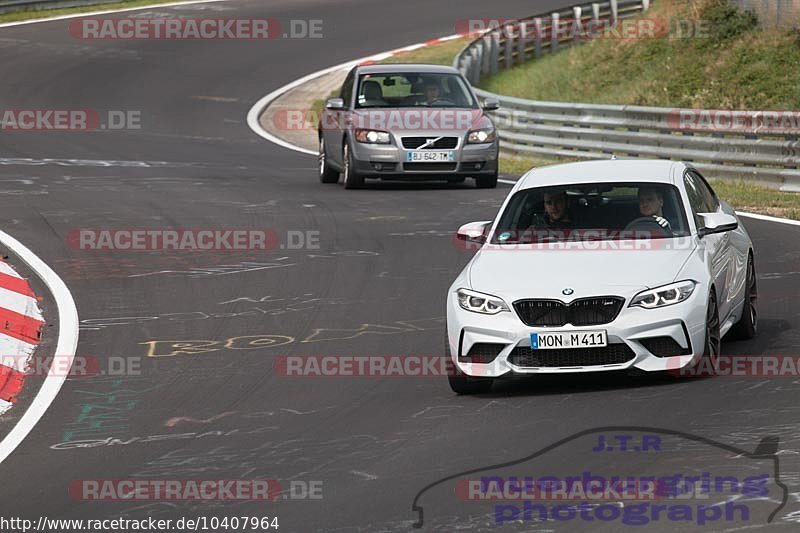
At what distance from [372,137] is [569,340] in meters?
12.7

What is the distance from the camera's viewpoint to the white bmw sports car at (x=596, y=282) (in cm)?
964

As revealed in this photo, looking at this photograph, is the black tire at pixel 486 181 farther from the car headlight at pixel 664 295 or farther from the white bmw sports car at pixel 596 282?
the car headlight at pixel 664 295

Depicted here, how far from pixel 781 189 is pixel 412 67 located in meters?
5.72

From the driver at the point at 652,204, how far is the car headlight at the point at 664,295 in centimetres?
100

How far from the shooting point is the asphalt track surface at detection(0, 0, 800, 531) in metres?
8.04

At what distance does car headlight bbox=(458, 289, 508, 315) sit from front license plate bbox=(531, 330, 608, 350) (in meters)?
0.31

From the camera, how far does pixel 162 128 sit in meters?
32.2

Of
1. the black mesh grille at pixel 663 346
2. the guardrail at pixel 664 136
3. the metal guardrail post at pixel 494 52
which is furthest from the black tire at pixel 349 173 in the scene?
the metal guardrail post at pixel 494 52

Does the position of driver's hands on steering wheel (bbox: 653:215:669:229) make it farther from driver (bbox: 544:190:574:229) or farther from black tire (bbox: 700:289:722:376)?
black tire (bbox: 700:289:722:376)

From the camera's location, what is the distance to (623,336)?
9570mm

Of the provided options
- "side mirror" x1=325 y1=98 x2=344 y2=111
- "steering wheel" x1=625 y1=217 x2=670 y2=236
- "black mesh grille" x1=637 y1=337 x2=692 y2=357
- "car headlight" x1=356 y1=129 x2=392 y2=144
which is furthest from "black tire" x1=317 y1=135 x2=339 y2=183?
"black mesh grille" x1=637 y1=337 x2=692 y2=357

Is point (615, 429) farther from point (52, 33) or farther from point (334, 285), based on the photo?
point (52, 33)

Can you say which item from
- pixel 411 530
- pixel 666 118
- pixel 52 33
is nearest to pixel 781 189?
pixel 666 118

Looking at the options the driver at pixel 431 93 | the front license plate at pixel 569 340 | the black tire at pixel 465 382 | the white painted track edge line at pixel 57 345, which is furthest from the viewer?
the driver at pixel 431 93
